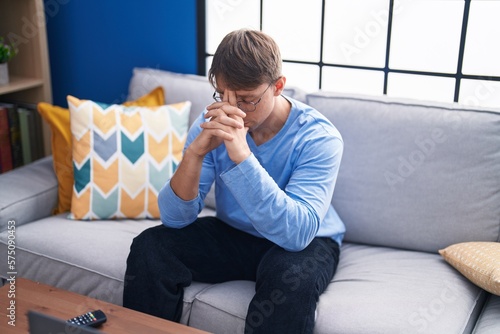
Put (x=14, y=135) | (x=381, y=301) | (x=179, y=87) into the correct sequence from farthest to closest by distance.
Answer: (x=14, y=135) < (x=179, y=87) < (x=381, y=301)

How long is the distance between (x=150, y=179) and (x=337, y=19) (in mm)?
964

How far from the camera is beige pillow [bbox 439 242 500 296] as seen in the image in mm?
1740

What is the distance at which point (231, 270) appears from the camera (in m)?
1.88

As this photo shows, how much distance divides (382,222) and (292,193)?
52cm

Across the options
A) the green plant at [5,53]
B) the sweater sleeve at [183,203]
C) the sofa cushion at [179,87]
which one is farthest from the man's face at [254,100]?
the green plant at [5,53]

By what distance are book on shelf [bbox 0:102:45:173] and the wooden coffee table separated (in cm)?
126

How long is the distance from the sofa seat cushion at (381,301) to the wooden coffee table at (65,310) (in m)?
0.29

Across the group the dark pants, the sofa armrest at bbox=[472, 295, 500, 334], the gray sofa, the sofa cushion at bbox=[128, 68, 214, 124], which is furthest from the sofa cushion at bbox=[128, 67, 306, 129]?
the sofa armrest at bbox=[472, 295, 500, 334]

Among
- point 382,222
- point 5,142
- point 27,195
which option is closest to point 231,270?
point 382,222

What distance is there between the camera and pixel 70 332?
113cm

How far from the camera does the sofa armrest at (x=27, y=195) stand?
86.2 inches

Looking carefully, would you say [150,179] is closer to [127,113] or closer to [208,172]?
[127,113]

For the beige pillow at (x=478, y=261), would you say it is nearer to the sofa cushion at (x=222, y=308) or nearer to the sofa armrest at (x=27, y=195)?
the sofa cushion at (x=222, y=308)

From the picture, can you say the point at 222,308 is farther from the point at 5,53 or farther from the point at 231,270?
the point at 5,53
